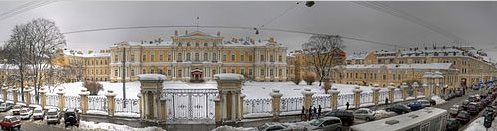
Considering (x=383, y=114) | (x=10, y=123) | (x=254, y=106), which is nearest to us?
(x=10, y=123)

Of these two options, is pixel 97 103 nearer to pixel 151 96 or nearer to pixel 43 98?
pixel 43 98

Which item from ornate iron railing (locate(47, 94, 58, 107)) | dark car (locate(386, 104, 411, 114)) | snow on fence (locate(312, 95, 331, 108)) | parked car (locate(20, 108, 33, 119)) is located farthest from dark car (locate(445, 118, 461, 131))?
ornate iron railing (locate(47, 94, 58, 107))

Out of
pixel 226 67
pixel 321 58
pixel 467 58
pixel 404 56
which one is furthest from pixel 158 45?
pixel 467 58

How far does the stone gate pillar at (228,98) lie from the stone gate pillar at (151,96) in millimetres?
2035

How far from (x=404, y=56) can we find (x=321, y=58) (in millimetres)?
14435

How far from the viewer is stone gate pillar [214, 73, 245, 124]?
32.5ft

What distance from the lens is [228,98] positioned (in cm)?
1013

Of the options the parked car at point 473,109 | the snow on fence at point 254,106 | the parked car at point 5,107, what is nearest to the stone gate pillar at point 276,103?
the snow on fence at point 254,106

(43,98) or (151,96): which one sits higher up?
(151,96)

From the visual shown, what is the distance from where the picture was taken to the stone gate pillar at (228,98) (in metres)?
9.90

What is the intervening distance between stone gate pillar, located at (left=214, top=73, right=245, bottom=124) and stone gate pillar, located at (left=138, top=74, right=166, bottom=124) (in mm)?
2035

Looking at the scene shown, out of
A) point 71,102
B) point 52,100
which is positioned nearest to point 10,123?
point 71,102

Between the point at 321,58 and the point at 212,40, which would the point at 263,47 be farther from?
the point at 321,58

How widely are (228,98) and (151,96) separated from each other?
283 cm
